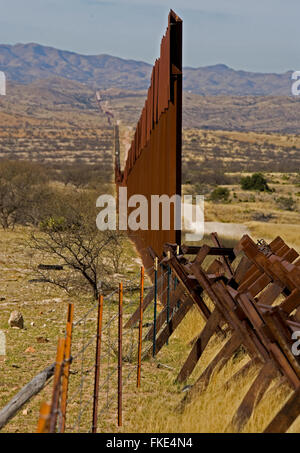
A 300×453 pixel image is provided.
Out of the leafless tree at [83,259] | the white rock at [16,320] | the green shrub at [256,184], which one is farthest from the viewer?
the green shrub at [256,184]

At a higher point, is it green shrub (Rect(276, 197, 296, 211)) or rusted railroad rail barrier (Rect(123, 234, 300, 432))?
green shrub (Rect(276, 197, 296, 211))

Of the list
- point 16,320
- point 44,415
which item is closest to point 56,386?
point 44,415

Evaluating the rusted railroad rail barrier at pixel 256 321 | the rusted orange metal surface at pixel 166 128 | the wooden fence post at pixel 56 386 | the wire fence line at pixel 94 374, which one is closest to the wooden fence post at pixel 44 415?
the wire fence line at pixel 94 374

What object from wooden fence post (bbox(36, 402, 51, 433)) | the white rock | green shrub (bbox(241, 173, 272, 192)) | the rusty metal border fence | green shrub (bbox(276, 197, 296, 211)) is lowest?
wooden fence post (bbox(36, 402, 51, 433))

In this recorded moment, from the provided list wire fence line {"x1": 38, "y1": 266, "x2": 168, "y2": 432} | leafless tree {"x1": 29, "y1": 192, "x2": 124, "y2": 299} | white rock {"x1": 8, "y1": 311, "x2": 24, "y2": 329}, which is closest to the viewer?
wire fence line {"x1": 38, "y1": 266, "x2": 168, "y2": 432}

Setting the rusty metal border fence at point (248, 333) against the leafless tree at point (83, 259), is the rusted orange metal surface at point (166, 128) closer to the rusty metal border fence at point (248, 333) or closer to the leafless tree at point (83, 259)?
the leafless tree at point (83, 259)

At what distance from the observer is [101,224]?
19547mm

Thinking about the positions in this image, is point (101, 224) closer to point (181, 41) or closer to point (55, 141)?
point (181, 41)

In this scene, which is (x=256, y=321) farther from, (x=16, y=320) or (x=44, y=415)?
(x=16, y=320)

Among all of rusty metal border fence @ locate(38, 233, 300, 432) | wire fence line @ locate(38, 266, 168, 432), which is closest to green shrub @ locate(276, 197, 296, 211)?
wire fence line @ locate(38, 266, 168, 432)

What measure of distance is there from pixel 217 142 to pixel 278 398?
123135 millimetres

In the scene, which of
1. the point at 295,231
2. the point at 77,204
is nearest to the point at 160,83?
the point at 77,204

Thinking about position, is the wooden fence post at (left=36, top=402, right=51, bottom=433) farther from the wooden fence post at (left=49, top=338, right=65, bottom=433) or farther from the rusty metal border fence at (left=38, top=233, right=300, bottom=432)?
the wooden fence post at (left=49, top=338, right=65, bottom=433)

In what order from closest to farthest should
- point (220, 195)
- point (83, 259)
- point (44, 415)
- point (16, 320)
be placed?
point (44, 415), point (16, 320), point (83, 259), point (220, 195)
